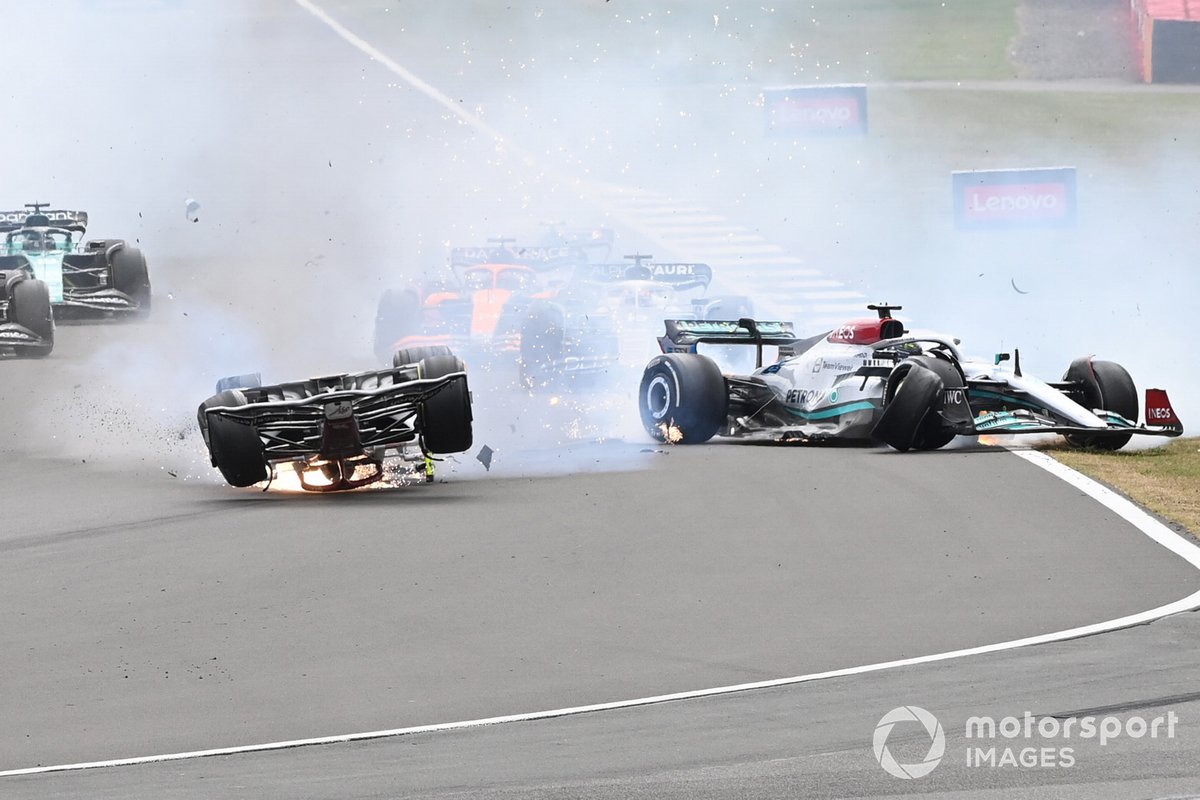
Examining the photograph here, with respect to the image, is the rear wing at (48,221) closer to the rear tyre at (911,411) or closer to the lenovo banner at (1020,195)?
the rear tyre at (911,411)

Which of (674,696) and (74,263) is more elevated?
(74,263)

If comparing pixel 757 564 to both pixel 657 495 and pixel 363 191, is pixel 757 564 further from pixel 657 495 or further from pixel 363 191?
pixel 363 191

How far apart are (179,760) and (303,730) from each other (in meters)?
0.63

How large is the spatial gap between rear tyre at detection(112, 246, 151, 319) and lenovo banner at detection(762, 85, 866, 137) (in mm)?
15284

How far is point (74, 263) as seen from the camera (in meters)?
31.1

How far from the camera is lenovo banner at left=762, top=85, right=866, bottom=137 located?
136 ft

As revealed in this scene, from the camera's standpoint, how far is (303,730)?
776cm

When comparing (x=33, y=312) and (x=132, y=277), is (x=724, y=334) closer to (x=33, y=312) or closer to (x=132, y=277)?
(x=33, y=312)

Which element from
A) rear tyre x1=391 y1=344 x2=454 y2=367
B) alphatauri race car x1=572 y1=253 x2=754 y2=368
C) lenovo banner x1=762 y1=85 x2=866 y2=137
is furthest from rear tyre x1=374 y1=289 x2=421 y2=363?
lenovo banner x1=762 y1=85 x2=866 y2=137

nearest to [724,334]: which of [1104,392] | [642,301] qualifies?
[1104,392]

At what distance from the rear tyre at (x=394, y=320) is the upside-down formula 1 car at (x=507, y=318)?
1 cm

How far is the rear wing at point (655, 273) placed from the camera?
90.1 ft

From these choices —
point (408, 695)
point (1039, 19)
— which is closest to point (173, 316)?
point (1039, 19)

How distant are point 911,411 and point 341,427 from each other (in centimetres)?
539
